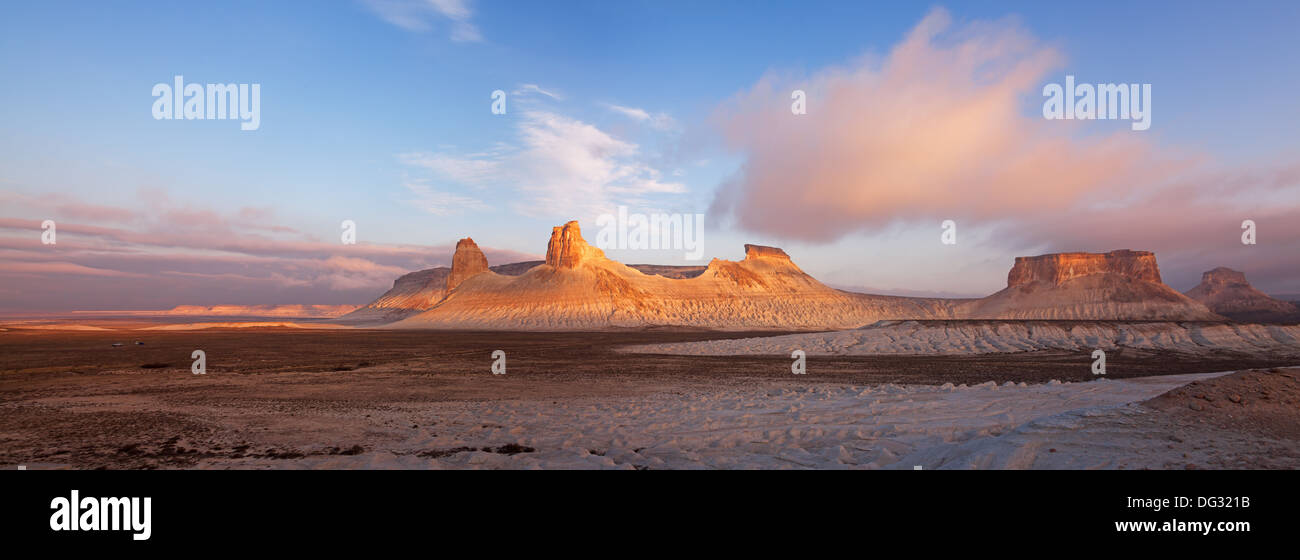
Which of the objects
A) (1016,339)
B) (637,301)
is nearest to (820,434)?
(1016,339)

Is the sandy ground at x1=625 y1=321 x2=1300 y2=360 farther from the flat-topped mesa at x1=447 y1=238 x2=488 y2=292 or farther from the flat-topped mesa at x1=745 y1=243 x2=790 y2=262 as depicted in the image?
the flat-topped mesa at x1=447 y1=238 x2=488 y2=292

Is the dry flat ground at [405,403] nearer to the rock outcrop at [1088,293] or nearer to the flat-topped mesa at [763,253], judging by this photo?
the rock outcrop at [1088,293]

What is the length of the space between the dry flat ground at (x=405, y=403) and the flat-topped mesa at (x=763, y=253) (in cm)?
12526

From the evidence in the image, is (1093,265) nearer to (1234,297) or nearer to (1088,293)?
(1088,293)

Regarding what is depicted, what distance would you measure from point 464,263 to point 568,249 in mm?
49526

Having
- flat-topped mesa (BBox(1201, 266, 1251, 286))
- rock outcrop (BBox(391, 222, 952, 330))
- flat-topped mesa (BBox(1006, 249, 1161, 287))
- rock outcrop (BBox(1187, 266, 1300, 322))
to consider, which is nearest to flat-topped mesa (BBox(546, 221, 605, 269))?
rock outcrop (BBox(391, 222, 952, 330))

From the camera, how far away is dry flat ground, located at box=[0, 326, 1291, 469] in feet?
27.7

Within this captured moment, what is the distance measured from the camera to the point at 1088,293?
12900 centimetres

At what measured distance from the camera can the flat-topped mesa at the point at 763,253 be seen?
15471 centimetres

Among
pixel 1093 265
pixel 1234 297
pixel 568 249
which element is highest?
pixel 568 249

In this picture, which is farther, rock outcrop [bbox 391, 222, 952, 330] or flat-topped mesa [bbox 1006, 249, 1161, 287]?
flat-topped mesa [bbox 1006, 249, 1161, 287]

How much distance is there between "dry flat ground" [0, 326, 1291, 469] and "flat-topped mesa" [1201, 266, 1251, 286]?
206 metres
